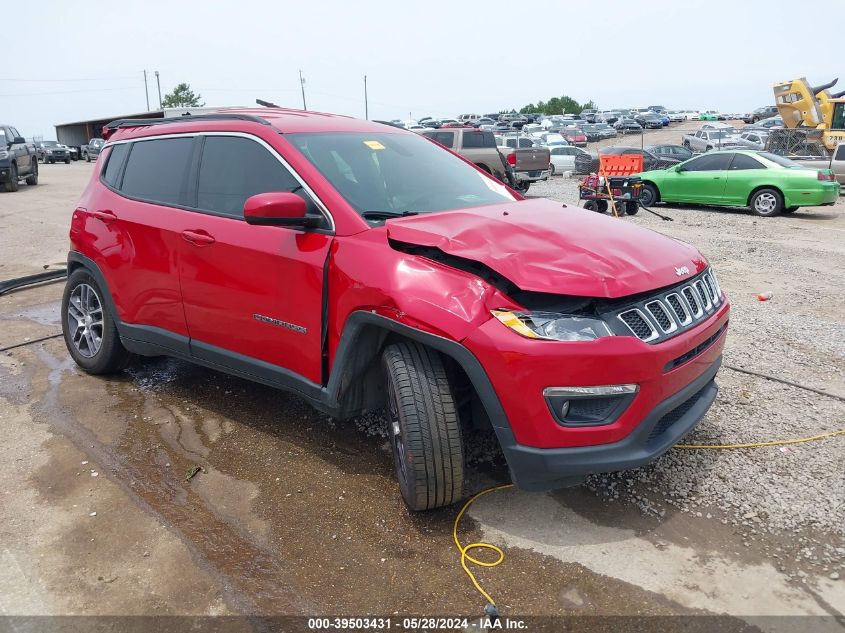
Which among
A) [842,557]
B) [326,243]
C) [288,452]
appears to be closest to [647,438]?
[842,557]

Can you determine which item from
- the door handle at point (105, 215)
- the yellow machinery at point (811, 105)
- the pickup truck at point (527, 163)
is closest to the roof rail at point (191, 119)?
the door handle at point (105, 215)

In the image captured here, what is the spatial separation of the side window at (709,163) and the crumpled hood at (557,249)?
12800 mm

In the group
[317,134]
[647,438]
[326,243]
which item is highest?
[317,134]

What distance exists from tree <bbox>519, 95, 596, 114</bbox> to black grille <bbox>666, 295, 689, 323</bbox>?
96.5m

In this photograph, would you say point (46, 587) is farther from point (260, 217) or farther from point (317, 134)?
point (317, 134)

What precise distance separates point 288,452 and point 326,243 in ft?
4.20

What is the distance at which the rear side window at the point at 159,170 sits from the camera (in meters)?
4.01

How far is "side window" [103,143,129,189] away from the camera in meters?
4.54

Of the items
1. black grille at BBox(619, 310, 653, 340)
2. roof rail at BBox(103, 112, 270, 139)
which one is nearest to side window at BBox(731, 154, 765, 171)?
roof rail at BBox(103, 112, 270, 139)

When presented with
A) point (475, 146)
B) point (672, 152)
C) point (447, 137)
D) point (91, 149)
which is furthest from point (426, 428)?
point (91, 149)

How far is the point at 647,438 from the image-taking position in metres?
2.75

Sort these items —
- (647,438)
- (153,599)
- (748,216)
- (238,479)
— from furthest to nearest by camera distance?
(748,216) → (238,479) → (647,438) → (153,599)

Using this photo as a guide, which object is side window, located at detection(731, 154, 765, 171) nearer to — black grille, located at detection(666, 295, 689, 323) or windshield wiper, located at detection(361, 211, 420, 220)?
black grille, located at detection(666, 295, 689, 323)

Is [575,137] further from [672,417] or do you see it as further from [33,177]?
[672,417]
